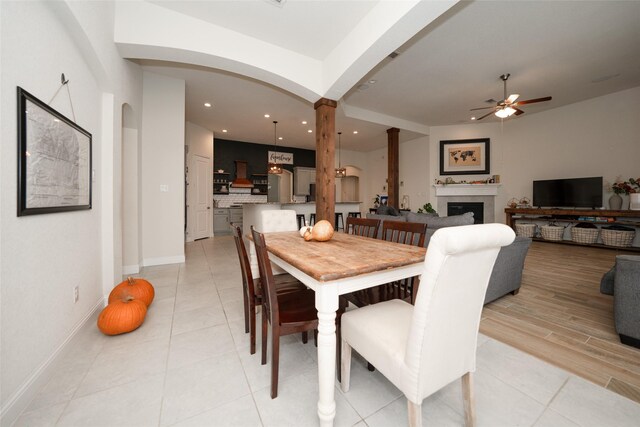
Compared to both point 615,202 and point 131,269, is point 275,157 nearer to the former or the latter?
point 131,269

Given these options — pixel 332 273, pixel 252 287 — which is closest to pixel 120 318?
pixel 252 287

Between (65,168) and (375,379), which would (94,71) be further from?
(375,379)

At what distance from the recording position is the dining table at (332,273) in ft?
3.55

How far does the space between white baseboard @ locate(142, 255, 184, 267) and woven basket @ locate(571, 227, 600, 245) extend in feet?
26.5

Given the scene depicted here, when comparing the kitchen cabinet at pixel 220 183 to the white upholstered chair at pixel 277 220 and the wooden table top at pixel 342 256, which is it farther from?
the wooden table top at pixel 342 256

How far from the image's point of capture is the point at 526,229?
6.05m

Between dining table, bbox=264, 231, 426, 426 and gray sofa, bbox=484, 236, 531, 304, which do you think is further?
gray sofa, bbox=484, 236, 531, 304

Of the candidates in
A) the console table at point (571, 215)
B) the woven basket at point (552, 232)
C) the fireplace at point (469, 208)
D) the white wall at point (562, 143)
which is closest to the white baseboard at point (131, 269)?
the white wall at point (562, 143)

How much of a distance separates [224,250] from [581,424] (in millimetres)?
5096

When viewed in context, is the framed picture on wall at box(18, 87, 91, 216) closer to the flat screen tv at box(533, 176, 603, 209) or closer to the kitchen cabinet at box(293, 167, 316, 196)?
the kitchen cabinet at box(293, 167, 316, 196)

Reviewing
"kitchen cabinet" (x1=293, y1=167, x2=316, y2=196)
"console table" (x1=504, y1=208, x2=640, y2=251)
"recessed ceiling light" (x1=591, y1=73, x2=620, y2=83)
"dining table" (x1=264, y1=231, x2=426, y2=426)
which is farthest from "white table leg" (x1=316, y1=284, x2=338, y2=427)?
"kitchen cabinet" (x1=293, y1=167, x2=316, y2=196)

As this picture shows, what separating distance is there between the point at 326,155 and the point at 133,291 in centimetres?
291

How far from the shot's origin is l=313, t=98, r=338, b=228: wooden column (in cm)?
377

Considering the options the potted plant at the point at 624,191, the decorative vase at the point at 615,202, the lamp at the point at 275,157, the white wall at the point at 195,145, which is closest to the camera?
the potted plant at the point at 624,191
